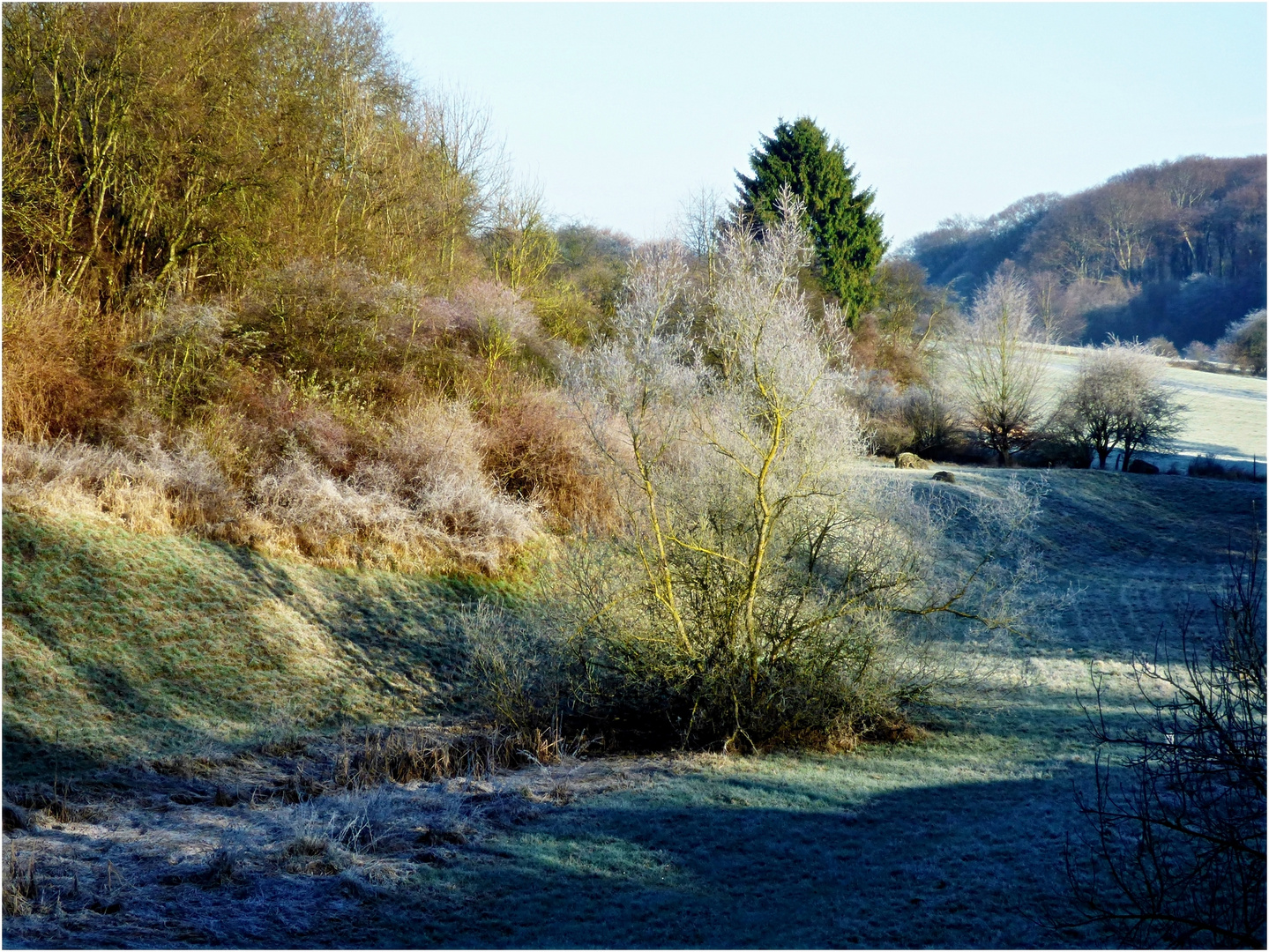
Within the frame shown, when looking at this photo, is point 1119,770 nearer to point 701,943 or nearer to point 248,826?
point 701,943

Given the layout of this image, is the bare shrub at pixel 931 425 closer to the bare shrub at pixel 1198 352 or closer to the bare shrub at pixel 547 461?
the bare shrub at pixel 547 461

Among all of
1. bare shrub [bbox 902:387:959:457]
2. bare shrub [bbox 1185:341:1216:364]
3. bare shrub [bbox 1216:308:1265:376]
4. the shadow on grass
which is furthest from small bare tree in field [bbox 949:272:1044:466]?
the shadow on grass

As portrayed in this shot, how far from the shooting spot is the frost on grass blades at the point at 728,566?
8086 mm

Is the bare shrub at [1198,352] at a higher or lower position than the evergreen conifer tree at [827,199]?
lower

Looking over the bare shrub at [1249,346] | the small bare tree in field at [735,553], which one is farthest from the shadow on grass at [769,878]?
the bare shrub at [1249,346]

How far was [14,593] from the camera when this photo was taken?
33.6ft

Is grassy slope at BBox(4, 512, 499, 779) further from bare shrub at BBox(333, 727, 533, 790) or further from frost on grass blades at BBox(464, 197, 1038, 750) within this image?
frost on grass blades at BBox(464, 197, 1038, 750)

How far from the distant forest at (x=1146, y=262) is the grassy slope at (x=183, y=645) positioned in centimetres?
3508

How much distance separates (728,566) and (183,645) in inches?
250

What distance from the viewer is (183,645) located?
1068 cm

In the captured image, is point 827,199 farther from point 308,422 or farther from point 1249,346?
point 308,422

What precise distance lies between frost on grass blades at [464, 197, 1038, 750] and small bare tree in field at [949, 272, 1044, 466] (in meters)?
20.5

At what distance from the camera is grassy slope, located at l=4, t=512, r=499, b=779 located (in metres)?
9.30

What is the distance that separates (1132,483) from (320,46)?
21280 mm
